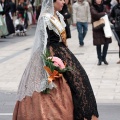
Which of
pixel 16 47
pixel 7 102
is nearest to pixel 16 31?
pixel 16 47

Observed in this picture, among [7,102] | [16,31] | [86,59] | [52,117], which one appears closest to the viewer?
[52,117]

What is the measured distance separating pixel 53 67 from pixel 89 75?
6204 millimetres

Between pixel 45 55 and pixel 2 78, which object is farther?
pixel 2 78

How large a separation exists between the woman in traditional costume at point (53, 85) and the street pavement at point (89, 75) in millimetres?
2331

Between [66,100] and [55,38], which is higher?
[55,38]

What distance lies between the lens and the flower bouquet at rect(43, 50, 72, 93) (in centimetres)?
529

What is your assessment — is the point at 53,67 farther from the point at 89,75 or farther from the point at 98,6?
the point at 98,6

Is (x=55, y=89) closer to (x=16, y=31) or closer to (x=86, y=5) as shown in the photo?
(x=86, y=5)

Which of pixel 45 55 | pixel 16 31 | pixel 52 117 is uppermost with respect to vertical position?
pixel 45 55

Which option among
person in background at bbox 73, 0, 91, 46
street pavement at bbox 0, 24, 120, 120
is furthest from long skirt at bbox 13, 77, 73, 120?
person in background at bbox 73, 0, 91, 46

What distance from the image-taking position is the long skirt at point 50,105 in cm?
518

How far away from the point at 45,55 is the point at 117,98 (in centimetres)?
Answer: 382

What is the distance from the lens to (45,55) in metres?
5.40

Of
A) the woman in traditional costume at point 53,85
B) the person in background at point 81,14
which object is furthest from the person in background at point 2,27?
the woman in traditional costume at point 53,85
